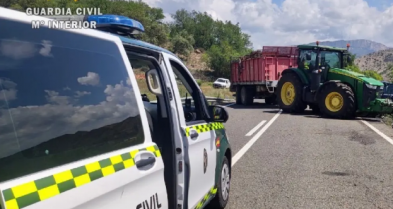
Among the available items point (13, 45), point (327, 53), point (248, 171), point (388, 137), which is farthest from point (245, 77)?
point (13, 45)

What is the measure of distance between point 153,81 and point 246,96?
20142 mm

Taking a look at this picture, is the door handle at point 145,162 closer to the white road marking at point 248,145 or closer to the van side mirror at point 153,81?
the van side mirror at point 153,81

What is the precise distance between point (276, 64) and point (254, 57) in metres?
1.15

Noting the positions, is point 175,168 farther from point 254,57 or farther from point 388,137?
point 254,57

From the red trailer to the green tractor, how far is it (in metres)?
2.32

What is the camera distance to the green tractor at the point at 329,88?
633 inches

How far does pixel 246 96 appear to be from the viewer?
23703mm

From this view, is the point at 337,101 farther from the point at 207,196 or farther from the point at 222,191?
the point at 207,196

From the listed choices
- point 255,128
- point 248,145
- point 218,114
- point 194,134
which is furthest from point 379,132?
point 194,134

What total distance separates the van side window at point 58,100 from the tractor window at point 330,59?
15797 mm

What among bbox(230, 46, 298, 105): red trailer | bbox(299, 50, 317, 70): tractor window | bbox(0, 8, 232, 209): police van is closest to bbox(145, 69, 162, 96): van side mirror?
bbox(0, 8, 232, 209): police van

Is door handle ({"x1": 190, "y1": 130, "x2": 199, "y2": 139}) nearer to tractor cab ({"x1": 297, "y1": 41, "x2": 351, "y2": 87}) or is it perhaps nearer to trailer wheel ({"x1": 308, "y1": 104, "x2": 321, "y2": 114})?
tractor cab ({"x1": 297, "y1": 41, "x2": 351, "y2": 87})

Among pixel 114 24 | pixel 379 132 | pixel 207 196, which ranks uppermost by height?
pixel 114 24

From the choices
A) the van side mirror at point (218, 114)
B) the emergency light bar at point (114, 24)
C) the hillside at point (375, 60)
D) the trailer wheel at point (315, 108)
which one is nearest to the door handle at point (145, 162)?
the emergency light bar at point (114, 24)
